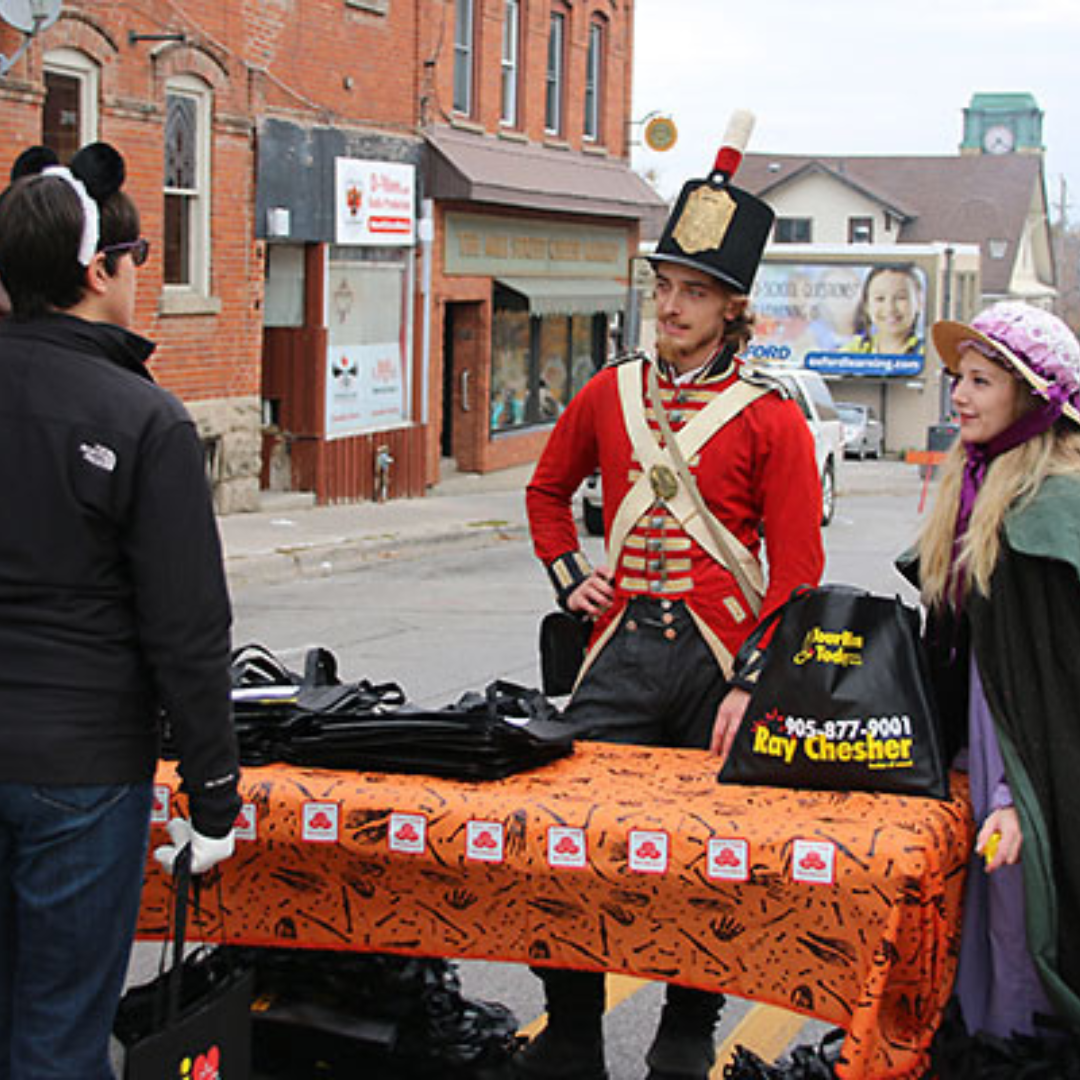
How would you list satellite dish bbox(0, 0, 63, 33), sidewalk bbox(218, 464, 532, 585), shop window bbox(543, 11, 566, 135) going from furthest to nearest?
shop window bbox(543, 11, 566, 135) < sidewalk bbox(218, 464, 532, 585) < satellite dish bbox(0, 0, 63, 33)

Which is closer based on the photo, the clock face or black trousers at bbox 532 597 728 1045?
black trousers at bbox 532 597 728 1045

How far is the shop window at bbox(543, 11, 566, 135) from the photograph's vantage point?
87.6ft

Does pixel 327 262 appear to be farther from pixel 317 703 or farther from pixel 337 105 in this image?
pixel 317 703

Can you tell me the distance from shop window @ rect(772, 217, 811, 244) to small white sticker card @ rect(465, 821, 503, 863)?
203 feet

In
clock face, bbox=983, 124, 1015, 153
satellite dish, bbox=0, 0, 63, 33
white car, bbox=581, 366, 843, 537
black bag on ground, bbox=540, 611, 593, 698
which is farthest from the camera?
clock face, bbox=983, 124, 1015, 153

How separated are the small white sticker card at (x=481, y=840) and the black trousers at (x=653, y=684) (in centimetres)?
66

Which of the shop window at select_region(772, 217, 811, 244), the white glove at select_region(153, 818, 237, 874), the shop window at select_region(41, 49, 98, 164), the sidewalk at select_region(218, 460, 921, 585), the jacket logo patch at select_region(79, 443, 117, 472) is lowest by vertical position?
the sidewalk at select_region(218, 460, 921, 585)

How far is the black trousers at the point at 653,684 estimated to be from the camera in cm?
430

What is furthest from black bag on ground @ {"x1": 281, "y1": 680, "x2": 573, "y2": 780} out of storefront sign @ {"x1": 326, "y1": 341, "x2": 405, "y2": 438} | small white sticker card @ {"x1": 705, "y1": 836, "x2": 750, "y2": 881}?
storefront sign @ {"x1": 326, "y1": 341, "x2": 405, "y2": 438}

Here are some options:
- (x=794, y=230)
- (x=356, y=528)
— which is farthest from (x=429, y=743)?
(x=794, y=230)

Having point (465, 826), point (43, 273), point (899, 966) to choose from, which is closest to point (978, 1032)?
point (899, 966)

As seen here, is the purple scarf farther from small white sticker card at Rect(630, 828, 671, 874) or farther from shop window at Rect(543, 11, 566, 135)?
shop window at Rect(543, 11, 566, 135)

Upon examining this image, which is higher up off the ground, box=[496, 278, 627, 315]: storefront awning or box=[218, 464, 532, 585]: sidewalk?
box=[496, 278, 627, 315]: storefront awning

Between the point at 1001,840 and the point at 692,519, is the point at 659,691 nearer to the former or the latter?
the point at 692,519
